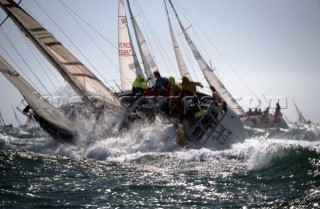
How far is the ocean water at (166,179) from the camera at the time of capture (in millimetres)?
6465

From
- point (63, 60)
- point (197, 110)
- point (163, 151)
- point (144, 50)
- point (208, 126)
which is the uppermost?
point (144, 50)

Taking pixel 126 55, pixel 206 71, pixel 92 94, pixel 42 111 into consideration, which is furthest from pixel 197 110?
pixel 206 71

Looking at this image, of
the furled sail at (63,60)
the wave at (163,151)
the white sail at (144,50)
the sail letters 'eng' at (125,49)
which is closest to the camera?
the wave at (163,151)

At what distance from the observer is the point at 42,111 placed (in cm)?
1405

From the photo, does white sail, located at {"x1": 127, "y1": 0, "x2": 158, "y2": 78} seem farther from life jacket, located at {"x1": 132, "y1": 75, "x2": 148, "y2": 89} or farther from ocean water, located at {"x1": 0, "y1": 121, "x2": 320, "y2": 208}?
ocean water, located at {"x1": 0, "y1": 121, "x2": 320, "y2": 208}

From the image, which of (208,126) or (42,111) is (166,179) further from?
(42,111)

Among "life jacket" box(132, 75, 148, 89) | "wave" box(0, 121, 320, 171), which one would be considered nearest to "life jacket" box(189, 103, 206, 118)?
"wave" box(0, 121, 320, 171)

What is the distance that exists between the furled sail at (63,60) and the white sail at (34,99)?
1125mm

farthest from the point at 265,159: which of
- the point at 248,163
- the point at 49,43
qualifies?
the point at 49,43

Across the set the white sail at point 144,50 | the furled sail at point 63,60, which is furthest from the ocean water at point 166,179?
the white sail at point 144,50

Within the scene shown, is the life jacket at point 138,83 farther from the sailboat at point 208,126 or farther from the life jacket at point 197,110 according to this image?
the life jacket at point 197,110

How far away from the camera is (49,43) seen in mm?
13867

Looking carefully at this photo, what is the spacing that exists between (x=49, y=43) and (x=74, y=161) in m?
5.16

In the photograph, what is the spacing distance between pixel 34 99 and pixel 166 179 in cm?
738
